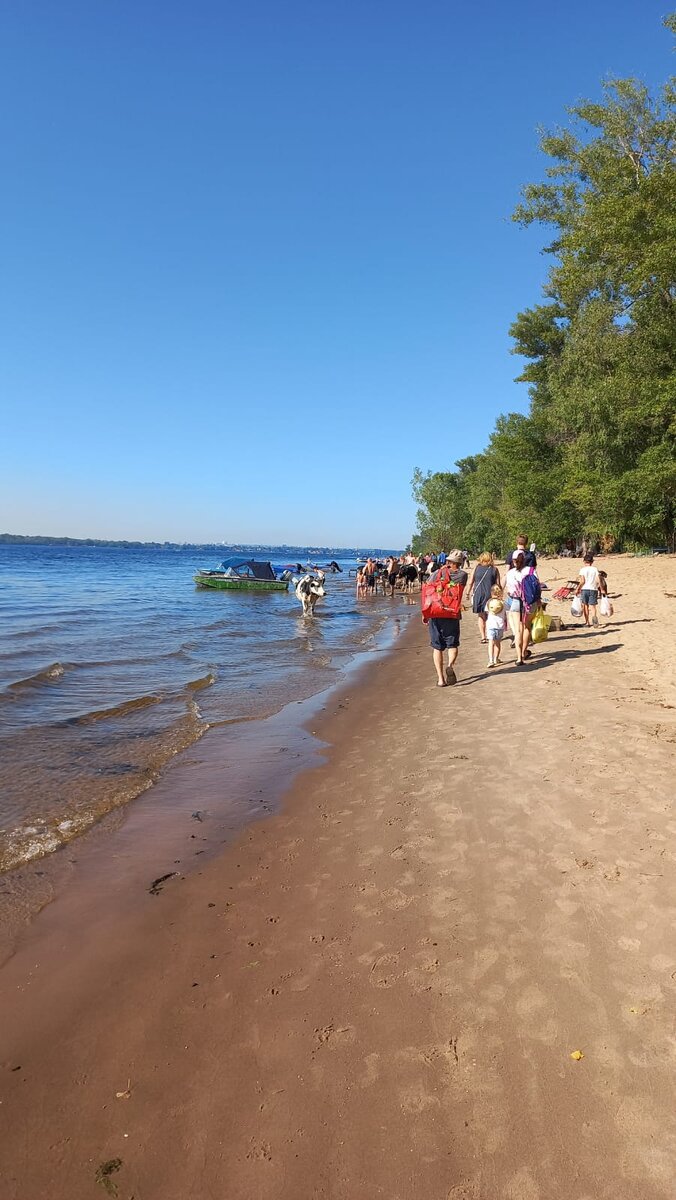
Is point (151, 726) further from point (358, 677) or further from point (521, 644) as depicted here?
point (521, 644)

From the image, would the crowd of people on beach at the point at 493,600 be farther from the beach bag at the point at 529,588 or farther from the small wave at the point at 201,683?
the small wave at the point at 201,683

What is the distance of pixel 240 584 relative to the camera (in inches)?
1528

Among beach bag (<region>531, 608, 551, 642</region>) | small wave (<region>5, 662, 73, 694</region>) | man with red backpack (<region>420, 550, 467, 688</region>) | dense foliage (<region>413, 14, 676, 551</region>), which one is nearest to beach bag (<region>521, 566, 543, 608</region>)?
beach bag (<region>531, 608, 551, 642</region>)

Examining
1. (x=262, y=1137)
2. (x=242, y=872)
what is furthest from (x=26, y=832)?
(x=262, y=1137)

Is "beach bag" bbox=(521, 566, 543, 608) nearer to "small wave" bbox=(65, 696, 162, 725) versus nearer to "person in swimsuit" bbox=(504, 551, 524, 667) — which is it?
"person in swimsuit" bbox=(504, 551, 524, 667)

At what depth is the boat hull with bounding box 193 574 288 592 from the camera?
38.2m

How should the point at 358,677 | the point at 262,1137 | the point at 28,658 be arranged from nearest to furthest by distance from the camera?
the point at 262,1137 → the point at 358,677 → the point at 28,658

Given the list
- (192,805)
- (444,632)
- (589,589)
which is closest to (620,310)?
(589,589)

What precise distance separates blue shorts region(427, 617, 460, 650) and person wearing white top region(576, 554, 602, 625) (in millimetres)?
5493

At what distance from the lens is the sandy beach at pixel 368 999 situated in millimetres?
2129

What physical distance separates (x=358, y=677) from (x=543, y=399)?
4067 cm

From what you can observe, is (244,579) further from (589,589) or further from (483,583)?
(483,583)

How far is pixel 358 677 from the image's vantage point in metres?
12.2

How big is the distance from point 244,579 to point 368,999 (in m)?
36.9
